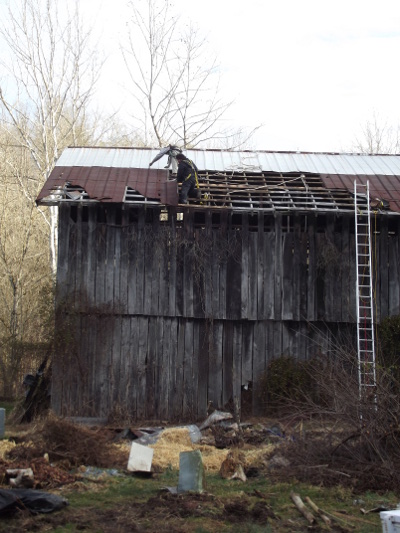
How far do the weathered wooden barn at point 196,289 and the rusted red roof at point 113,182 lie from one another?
8 cm

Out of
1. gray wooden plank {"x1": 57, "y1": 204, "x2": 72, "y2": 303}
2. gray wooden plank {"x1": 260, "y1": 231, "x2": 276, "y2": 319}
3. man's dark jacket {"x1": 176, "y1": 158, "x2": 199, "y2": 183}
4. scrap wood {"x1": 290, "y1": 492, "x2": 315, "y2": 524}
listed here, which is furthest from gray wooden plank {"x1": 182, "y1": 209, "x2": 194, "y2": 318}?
scrap wood {"x1": 290, "y1": 492, "x2": 315, "y2": 524}

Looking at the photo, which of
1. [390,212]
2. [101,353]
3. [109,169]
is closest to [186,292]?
[101,353]

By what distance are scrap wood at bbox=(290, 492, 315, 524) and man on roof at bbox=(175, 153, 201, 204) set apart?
8.22 meters

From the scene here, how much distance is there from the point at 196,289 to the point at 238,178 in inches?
131

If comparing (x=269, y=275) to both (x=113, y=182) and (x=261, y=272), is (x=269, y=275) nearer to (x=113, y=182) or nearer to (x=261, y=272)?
(x=261, y=272)

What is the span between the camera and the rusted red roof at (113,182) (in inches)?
600

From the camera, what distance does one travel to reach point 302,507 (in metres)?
7.88

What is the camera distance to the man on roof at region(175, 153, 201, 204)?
49.7ft

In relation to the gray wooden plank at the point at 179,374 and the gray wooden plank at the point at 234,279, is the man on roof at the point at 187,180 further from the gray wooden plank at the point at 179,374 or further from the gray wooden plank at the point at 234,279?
the gray wooden plank at the point at 179,374

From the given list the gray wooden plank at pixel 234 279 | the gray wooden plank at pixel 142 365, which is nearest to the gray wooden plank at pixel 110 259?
the gray wooden plank at pixel 142 365

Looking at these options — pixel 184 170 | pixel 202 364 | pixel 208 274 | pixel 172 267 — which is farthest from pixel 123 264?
pixel 202 364

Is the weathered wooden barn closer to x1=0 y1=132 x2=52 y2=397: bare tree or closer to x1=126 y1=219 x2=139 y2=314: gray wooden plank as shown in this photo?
x1=126 y1=219 x2=139 y2=314: gray wooden plank

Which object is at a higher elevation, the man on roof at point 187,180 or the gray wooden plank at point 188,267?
the man on roof at point 187,180

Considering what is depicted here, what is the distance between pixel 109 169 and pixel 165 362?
535cm
